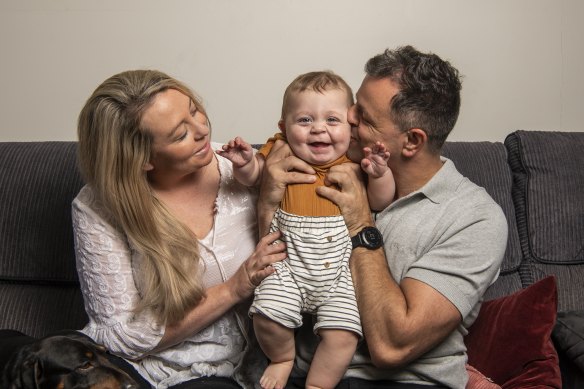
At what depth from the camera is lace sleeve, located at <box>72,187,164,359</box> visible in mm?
2029

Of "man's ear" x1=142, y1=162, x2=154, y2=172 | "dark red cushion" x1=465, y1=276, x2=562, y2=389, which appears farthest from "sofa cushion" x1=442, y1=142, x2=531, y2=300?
"man's ear" x1=142, y1=162, x2=154, y2=172

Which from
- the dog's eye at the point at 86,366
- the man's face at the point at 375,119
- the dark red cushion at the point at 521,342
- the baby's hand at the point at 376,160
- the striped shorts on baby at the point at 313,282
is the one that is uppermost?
the man's face at the point at 375,119

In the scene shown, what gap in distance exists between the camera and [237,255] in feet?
7.01

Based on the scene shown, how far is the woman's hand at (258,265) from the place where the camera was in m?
1.93

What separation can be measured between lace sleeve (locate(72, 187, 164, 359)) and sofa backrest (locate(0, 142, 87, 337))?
1.90 ft

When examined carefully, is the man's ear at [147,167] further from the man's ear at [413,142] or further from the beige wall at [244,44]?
the beige wall at [244,44]

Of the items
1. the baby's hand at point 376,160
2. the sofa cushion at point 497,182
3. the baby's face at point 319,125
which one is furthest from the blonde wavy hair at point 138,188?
the sofa cushion at point 497,182

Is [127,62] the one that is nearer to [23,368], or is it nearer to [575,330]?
[23,368]

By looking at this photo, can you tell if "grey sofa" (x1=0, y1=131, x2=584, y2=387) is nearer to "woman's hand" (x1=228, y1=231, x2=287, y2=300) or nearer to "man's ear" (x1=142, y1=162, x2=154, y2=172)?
"man's ear" (x1=142, y1=162, x2=154, y2=172)

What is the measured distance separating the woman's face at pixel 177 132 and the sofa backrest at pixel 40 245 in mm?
737

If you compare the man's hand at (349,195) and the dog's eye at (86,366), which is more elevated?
the man's hand at (349,195)

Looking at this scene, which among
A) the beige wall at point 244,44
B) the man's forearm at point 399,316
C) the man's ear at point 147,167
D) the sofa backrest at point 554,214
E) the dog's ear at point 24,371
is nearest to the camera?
the dog's ear at point 24,371

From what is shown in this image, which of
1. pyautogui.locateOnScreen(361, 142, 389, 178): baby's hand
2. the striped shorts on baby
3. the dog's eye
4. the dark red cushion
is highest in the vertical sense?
pyautogui.locateOnScreen(361, 142, 389, 178): baby's hand

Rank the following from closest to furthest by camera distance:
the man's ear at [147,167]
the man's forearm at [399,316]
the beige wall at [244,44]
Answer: the man's forearm at [399,316], the man's ear at [147,167], the beige wall at [244,44]
